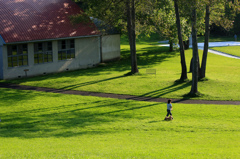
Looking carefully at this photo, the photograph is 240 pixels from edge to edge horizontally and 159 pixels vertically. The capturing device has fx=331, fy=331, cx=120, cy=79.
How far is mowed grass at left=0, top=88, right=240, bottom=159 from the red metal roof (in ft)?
29.3

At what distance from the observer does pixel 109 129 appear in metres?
16.7

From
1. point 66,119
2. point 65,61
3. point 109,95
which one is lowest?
point 66,119

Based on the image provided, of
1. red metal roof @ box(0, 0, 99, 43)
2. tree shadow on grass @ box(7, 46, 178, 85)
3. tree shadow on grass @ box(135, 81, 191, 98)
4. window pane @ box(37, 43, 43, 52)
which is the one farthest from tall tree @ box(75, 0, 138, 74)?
tree shadow on grass @ box(135, 81, 191, 98)

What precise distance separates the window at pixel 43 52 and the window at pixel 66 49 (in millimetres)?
1340

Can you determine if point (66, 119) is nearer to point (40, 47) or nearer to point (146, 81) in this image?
point (146, 81)

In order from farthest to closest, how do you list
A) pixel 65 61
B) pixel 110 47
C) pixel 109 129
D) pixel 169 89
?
pixel 110 47
pixel 65 61
pixel 169 89
pixel 109 129

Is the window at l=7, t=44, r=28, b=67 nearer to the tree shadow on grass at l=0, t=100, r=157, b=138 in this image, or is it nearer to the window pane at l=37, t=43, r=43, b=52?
the window pane at l=37, t=43, r=43, b=52

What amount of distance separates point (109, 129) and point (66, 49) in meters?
21.9

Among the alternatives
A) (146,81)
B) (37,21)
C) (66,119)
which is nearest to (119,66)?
Answer: (146,81)

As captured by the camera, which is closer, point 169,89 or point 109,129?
point 109,129

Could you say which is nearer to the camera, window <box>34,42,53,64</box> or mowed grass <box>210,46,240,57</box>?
window <box>34,42,53,64</box>

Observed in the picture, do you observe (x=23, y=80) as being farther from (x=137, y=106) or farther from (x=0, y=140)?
(x=0, y=140)

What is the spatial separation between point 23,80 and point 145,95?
12.6 metres

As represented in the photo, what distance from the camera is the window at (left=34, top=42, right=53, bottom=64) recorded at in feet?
112
